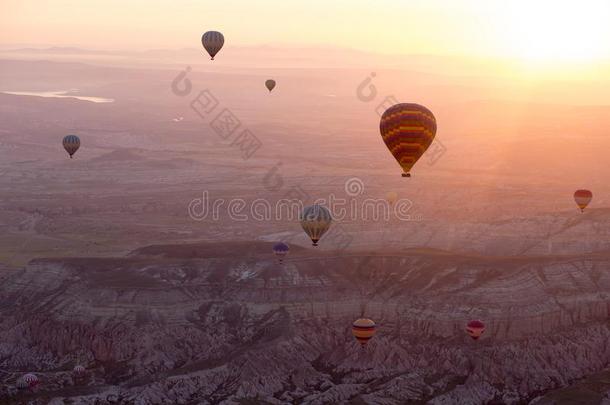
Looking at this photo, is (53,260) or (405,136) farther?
(53,260)

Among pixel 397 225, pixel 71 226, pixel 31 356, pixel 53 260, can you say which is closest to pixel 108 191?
pixel 71 226

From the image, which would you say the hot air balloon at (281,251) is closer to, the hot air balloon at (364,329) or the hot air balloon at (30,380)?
the hot air balloon at (364,329)

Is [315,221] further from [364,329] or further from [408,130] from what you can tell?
[408,130]

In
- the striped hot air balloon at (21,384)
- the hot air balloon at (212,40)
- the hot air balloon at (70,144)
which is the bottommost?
the striped hot air balloon at (21,384)

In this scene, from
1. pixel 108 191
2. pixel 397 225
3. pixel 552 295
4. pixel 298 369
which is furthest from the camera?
pixel 108 191

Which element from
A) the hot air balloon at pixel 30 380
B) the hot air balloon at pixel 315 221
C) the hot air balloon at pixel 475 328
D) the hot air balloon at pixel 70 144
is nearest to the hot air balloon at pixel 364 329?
the hot air balloon at pixel 475 328

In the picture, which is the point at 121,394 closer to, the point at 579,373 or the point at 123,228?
the point at 579,373

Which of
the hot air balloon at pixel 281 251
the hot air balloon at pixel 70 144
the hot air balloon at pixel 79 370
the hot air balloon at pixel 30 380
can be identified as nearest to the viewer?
the hot air balloon at pixel 30 380

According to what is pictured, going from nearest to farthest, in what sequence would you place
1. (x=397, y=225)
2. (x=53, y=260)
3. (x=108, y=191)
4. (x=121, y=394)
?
(x=121, y=394), (x=53, y=260), (x=397, y=225), (x=108, y=191)
